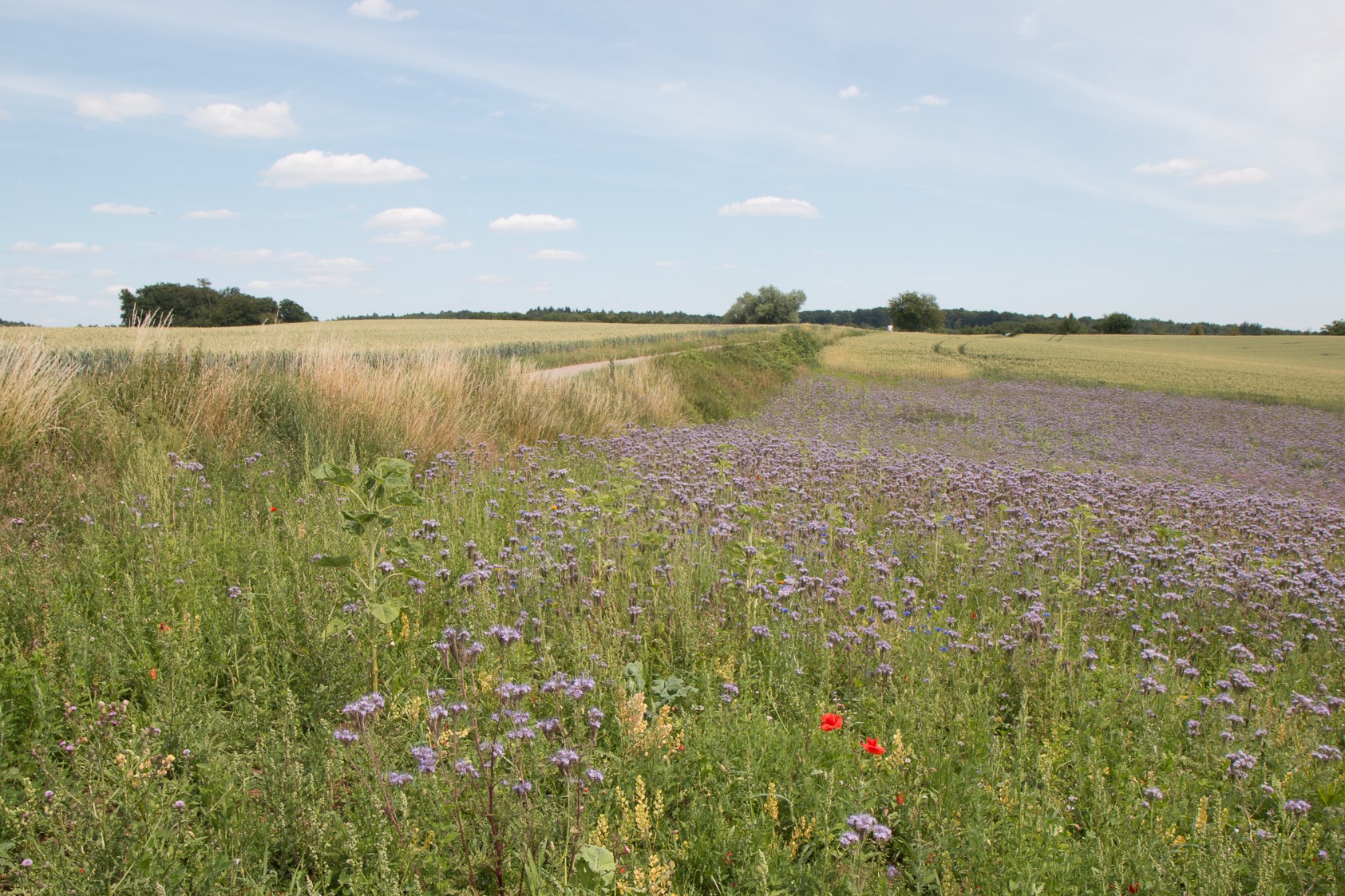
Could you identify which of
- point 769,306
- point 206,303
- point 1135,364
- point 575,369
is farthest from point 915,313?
point 575,369

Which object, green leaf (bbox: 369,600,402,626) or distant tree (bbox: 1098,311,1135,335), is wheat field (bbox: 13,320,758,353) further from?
distant tree (bbox: 1098,311,1135,335)

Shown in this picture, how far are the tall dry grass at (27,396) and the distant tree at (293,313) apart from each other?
2275 inches

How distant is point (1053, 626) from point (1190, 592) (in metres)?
1.55

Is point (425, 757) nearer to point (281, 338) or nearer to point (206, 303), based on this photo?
point (281, 338)

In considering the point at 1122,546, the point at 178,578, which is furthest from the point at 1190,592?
the point at 178,578

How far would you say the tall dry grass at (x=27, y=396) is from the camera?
620 cm

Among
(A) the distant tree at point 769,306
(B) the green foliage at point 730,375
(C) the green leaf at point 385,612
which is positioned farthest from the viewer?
(A) the distant tree at point 769,306

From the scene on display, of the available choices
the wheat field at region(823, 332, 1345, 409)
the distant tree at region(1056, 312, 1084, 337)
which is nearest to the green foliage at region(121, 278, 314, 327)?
the wheat field at region(823, 332, 1345, 409)

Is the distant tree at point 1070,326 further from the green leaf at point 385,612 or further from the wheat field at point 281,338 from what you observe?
the green leaf at point 385,612

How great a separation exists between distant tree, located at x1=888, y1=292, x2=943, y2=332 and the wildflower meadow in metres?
112

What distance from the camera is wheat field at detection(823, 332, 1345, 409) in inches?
1168

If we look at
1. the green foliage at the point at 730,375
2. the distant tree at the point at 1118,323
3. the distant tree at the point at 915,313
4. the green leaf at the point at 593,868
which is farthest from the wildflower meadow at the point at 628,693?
the distant tree at the point at 915,313

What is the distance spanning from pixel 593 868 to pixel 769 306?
4135 inches

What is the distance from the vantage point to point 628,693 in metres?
3.24
